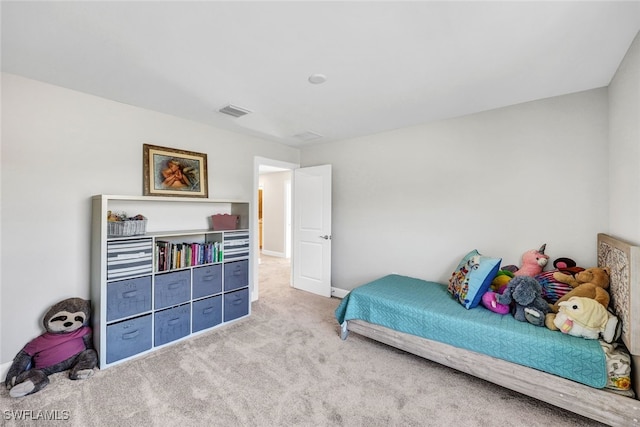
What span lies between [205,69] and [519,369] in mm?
3031

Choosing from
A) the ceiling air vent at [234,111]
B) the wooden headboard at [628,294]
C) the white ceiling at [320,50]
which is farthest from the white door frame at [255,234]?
the wooden headboard at [628,294]

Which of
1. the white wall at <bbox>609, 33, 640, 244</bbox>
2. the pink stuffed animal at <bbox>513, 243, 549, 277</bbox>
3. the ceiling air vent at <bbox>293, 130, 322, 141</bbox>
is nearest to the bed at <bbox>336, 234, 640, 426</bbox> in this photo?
the white wall at <bbox>609, 33, 640, 244</bbox>

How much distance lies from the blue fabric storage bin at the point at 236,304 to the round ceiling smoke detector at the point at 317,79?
238cm

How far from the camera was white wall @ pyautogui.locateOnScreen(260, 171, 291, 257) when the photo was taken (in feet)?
22.8

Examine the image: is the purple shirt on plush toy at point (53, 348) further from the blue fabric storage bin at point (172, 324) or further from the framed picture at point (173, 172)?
the framed picture at point (173, 172)

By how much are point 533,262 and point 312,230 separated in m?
2.66

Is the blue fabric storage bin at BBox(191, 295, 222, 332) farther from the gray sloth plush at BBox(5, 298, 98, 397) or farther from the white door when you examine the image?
the white door

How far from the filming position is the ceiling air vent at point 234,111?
266 centimetres

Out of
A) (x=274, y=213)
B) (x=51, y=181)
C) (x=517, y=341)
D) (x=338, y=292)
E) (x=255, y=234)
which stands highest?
(x=51, y=181)

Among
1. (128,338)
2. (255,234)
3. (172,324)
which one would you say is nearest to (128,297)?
(128,338)

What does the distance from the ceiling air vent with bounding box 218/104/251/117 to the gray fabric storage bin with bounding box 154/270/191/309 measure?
1676 millimetres

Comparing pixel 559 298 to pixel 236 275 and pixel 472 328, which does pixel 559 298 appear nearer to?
pixel 472 328

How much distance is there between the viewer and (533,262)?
94.5 inches

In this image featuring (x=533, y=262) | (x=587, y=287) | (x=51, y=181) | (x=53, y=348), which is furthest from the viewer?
(x=533, y=262)
